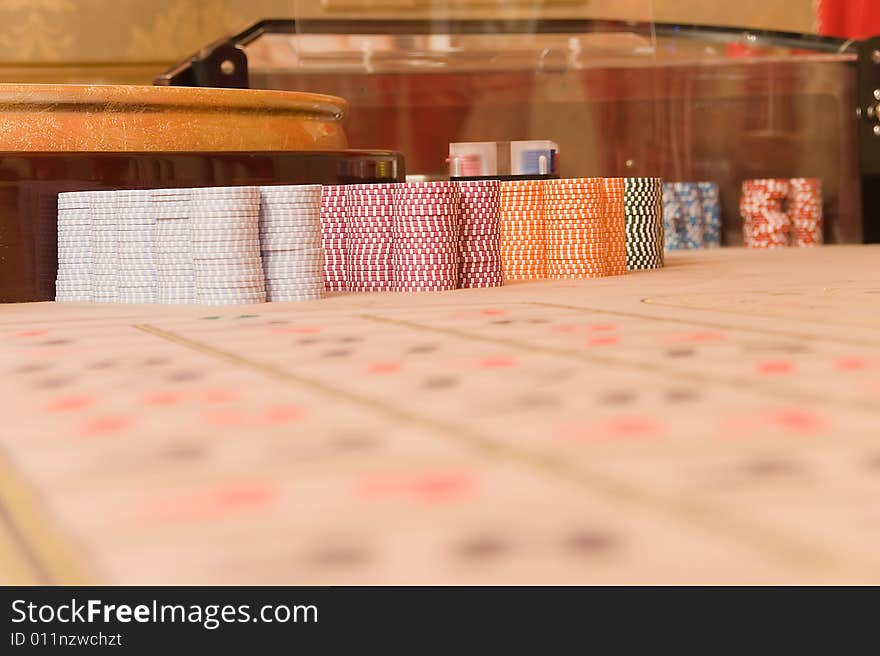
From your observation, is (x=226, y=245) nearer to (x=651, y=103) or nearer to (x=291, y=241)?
(x=291, y=241)

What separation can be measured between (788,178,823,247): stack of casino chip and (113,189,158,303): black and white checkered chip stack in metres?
3.09

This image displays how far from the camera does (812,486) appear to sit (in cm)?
71

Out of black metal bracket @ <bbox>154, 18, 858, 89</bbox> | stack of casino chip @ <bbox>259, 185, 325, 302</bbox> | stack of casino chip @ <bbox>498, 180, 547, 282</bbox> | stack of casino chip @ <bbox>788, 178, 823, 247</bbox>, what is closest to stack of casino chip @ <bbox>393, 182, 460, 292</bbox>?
stack of casino chip @ <bbox>259, 185, 325, 302</bbox>

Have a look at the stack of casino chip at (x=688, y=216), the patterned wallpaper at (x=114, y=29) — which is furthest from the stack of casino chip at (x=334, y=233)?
the patterned wallpaper at (x=114, y=29)

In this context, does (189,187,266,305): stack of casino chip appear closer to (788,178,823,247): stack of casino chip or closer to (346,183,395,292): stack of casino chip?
(346,183,395,292): stack of casino chip

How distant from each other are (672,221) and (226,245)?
2.77m

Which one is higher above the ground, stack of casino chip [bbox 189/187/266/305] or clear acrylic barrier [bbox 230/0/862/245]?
clear acrylic barrier [bbox 230/0/862/245]

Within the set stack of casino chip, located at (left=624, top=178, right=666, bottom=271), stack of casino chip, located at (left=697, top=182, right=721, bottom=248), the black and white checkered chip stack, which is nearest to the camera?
the black and white checkered chip stack

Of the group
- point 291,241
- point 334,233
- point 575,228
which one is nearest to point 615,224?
point 575,228

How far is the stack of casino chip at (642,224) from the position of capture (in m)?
3.35

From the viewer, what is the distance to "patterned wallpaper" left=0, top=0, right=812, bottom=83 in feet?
21.4
